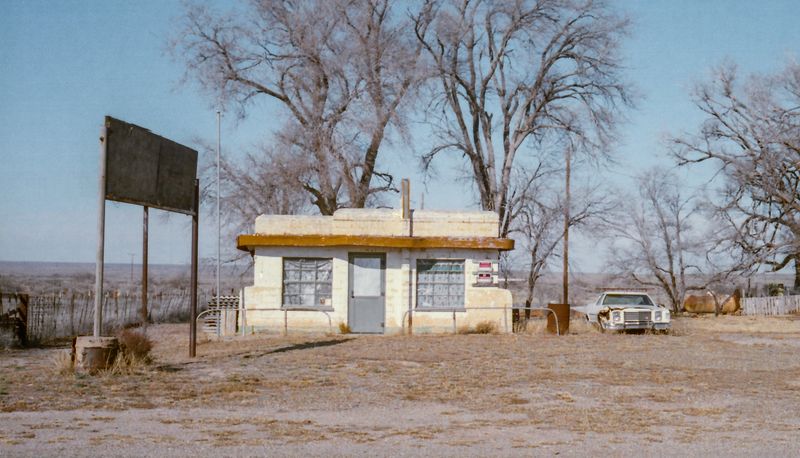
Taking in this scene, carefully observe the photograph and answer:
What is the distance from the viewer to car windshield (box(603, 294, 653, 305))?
1147 inches

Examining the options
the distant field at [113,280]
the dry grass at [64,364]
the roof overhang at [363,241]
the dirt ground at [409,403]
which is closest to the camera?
the dirt ground at [409,403]

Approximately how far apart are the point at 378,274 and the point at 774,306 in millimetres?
29980

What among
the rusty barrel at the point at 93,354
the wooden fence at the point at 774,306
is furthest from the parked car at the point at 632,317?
the wooden fence at the point at 774,306

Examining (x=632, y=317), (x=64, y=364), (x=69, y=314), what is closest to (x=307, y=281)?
(x=69, y=314)

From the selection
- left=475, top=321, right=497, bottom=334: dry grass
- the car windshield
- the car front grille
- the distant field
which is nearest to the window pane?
left=475, top=321, right=497, bottom=334: dry grass

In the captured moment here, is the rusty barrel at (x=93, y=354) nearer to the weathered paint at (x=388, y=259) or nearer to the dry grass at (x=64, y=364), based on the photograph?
the dry grass at (x=64, y=364)

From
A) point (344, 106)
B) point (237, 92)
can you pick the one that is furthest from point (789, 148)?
point (237, 92)

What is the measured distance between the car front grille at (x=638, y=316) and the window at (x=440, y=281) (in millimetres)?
5277

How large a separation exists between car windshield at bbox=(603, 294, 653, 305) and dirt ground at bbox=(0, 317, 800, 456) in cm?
808

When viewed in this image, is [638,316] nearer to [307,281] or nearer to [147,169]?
[307,281]

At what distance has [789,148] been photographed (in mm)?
43844

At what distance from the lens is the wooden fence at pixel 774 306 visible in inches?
1880

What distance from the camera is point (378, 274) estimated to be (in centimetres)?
2588

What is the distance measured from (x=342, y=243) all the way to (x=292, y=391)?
11929mm
